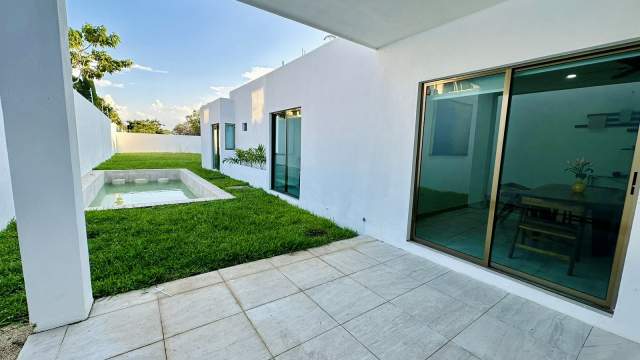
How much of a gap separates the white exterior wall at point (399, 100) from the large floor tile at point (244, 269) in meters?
1.80

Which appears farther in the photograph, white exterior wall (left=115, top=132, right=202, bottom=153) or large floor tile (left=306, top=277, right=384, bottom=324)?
white exterior wall (left=115, top=132, right=202, bottom=153)

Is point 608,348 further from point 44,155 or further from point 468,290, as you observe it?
point 44,155

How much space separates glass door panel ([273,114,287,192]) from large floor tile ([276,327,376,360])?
497 centimetres

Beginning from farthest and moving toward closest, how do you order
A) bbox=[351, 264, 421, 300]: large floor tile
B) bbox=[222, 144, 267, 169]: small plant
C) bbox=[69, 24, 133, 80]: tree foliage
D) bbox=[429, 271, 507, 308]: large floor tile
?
bbox=[69, 24, 133, 80]: tree foliage → bbox=[222, 144, 267, 169]: small plant → bbox=[351, 264, 421, 300]: large floor tile → bbox=[429, 271, 507, 308]: large floor tile

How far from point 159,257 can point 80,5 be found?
19.1m

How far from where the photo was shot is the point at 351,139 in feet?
13.9

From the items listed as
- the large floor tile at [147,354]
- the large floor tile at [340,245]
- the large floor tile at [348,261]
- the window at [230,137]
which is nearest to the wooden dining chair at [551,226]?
the large floor tile at [348,261]

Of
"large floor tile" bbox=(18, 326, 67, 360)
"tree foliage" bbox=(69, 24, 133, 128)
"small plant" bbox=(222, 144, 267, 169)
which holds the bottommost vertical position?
"large floor tile" bbox=(18, 326, 67, 360)

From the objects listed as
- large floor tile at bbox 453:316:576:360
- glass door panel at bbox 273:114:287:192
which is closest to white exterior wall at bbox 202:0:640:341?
glass door panel at bbox 273:114:287:192

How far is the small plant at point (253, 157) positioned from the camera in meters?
7.89

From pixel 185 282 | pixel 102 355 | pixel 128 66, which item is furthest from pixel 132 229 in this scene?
pixel 128 66

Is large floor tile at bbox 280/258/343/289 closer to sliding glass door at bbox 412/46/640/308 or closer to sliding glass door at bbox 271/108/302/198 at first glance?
sliding glass door at bbox 412/46/640/308

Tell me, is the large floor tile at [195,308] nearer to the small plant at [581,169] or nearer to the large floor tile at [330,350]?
the large floor tile at [330,350]

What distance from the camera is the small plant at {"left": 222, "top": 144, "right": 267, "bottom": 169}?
7.89 m
